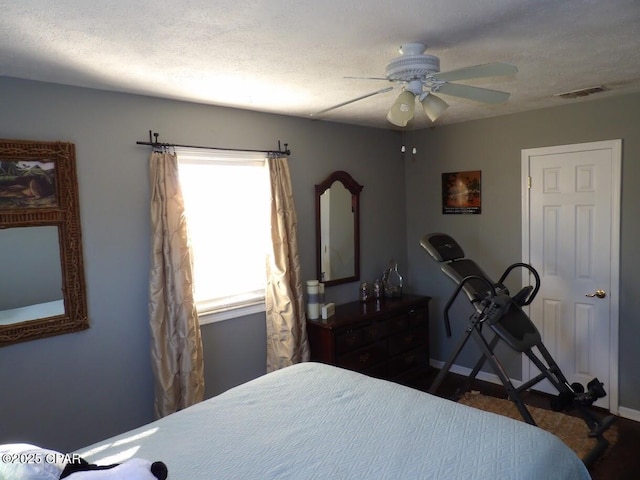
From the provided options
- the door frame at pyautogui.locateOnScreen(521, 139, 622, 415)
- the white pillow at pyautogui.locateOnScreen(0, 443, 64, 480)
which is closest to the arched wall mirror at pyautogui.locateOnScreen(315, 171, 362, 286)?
the door frame at pyautogui.locateOnScreen(521, 139, 622, 415)

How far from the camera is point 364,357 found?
3.71 metres

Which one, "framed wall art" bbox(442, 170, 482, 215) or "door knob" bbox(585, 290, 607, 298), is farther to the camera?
"framed wall art" bbox(442, 170, 482, 215)

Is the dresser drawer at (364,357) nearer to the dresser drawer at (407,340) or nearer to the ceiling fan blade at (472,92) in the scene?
the dresser drawer at (407,340)

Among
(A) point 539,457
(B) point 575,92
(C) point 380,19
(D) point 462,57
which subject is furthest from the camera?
(B) point 575,92

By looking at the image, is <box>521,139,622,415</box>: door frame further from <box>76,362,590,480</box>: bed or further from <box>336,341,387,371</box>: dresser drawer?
<box>76,362,590,480</box>: bed

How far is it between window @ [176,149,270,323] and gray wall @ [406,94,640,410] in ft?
6.28

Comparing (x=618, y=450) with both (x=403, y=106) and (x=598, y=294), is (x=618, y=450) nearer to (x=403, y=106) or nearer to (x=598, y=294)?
(x=598, y=294)

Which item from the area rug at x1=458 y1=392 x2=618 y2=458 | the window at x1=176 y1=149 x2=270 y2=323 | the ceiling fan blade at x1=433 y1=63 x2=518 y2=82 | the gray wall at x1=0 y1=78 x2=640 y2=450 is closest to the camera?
the ceiling fan blade at x1=433 y1=63 x2=518 y2=82

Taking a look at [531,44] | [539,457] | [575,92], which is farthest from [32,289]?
[575,92]

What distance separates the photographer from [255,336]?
356cm

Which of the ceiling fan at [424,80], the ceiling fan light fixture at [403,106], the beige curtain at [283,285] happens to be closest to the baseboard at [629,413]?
the beige curtain at [283,285]

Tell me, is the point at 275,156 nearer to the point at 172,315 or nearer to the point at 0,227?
the point at 172,315

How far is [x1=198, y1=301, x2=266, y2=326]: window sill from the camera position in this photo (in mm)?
3229

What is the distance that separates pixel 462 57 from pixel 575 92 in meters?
1.39
